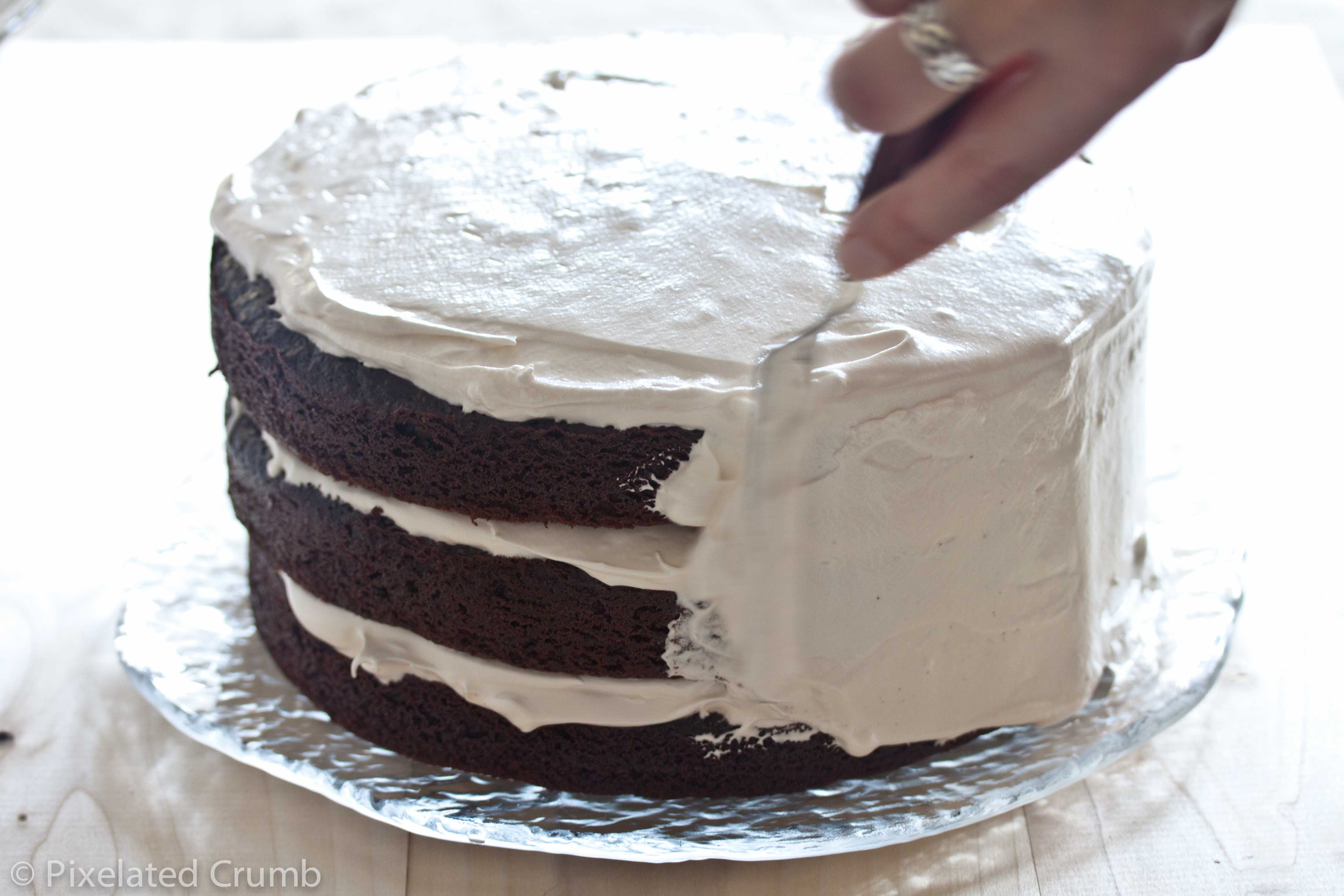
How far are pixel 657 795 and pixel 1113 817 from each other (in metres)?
0.58

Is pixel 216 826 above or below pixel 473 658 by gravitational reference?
below

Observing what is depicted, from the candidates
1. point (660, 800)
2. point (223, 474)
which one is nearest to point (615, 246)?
point (660, 800)

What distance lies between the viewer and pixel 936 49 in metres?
1.08

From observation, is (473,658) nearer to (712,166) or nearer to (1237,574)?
(712,166)

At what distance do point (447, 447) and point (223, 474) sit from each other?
1045 mm

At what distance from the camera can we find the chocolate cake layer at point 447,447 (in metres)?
1.46

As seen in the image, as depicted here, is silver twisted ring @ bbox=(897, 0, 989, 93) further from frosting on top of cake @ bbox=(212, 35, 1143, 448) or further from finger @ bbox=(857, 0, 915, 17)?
A: frosting on top of cake @ bbox=(212, 35, 1143, 448)

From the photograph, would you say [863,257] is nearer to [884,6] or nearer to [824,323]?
[884,6]

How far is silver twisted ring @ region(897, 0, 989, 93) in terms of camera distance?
3.51 feet

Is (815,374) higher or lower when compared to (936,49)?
lower

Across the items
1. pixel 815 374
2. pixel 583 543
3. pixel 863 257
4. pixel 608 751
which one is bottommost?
pixel 608 751

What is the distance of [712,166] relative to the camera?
6.11 ft

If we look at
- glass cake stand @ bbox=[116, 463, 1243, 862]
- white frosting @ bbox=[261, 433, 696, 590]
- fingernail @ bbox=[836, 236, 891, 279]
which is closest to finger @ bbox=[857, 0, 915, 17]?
fingernail @ bbox=[836, 236, 891, 279]

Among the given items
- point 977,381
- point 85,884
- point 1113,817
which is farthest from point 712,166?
point 85,884
